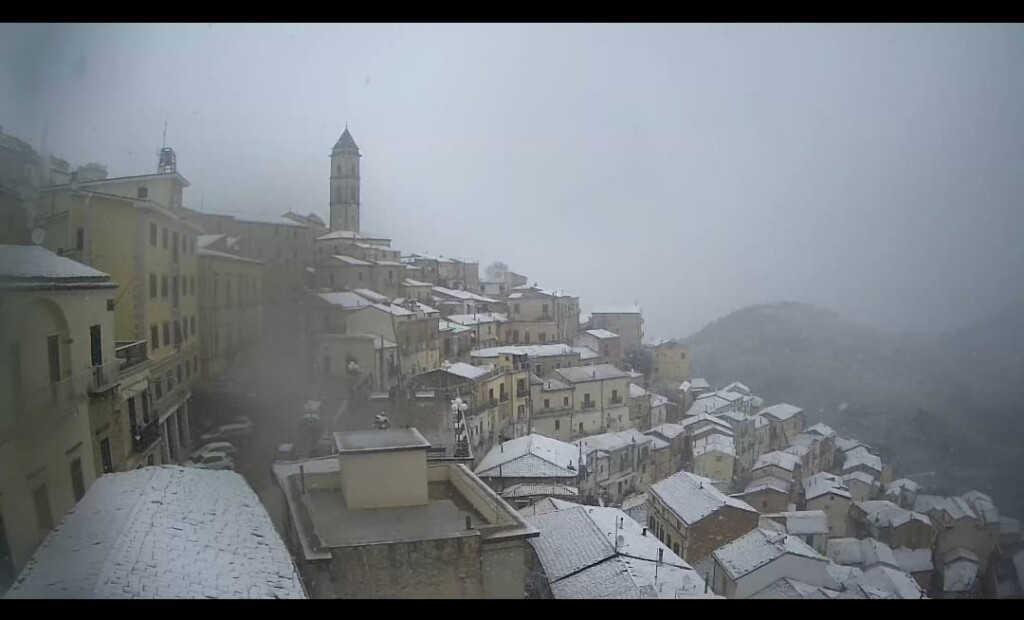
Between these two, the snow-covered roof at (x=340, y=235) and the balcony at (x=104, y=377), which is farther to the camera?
the snow-covered roof at (x=340, y=235)

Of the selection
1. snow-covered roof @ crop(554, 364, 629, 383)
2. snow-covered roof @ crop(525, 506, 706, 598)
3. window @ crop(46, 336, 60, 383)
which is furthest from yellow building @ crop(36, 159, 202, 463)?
snow-covered roof @ crop(554, 364, 629, 383)

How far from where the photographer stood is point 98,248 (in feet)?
8.67

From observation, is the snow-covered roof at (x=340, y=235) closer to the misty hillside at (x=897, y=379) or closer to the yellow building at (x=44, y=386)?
the yellow building at (x=44, y=386)

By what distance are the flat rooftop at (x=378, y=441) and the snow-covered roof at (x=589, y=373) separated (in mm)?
4005

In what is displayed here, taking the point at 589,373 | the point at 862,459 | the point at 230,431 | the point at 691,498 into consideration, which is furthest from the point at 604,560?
the point at 862,459

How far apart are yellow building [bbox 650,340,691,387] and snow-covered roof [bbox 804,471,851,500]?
1.78 meters

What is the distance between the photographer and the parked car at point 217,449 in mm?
3299

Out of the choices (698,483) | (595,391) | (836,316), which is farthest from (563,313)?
(836,316)

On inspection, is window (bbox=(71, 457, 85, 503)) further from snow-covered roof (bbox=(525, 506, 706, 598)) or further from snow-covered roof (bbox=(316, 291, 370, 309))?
snow-covered roof (bbox=(525, 506, 706, 598))

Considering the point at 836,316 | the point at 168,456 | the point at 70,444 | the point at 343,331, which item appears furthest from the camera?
the point at 836,316

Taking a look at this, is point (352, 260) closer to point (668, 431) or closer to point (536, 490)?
point (536, 490)

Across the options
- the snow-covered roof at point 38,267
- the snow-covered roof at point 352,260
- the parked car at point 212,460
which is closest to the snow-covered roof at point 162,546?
the parked car at point 212,460
